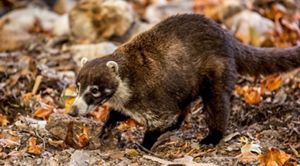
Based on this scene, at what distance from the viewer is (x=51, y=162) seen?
559 cm

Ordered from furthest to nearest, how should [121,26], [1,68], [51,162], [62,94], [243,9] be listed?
[243,9] → [121,26] → [1,68] → [62,94] → [51,162]

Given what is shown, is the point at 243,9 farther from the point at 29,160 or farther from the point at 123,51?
the point at 29,160

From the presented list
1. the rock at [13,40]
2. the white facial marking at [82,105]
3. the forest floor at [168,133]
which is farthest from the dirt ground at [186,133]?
the rock at [13,40]

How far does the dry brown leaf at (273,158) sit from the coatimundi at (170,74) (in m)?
0.69

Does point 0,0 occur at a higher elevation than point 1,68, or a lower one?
higher

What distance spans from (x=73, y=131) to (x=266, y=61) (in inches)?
79.1

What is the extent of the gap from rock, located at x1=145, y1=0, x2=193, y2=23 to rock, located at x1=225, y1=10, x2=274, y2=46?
1.09 meters

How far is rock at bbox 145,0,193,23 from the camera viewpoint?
10773 mm

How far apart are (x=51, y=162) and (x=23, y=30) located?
16.8 feet

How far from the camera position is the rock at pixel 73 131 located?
6.02m

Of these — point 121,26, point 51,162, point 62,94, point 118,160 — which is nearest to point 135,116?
point 118,160

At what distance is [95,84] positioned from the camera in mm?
5949

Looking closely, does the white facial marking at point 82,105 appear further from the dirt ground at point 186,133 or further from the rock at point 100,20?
the rock at point 100,20

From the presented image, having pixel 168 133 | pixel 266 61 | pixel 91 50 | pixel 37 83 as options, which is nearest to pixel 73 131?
pixel 168 133
